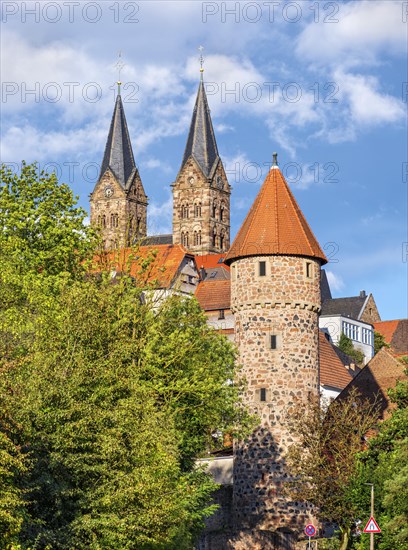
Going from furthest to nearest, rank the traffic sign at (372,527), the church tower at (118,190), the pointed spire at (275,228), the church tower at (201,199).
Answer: the church tower at (201,199) → the church tower at (118,190) → the pointed spire at (275,228) → the traffic sign at (372,527)

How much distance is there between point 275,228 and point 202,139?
9690 cm

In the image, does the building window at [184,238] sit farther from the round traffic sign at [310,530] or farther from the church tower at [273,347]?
the round traffic sign at [310,530]

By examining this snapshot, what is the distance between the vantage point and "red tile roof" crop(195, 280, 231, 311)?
89125mm

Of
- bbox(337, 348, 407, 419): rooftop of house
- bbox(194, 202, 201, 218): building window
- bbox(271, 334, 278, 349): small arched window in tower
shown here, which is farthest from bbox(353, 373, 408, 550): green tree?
bbox(194, 202, 201, 218): building window

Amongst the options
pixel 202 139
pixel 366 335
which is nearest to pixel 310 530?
pixel 366 335

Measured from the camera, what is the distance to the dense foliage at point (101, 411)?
1193 inches

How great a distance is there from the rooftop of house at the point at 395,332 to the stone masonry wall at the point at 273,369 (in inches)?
2507

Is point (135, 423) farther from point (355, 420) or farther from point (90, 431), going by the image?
point (355, 420)

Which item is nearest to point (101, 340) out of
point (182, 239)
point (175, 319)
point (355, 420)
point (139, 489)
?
point (139, 489)

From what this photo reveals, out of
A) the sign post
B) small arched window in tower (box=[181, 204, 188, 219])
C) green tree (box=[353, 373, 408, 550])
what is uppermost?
small arched window in tower (box=[181, 204, 188, 219])

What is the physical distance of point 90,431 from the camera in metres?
31.6

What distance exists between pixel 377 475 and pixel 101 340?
1214 centimetres

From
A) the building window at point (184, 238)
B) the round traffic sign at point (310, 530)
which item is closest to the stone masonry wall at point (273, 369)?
the round traffic sign at point (310, 530)

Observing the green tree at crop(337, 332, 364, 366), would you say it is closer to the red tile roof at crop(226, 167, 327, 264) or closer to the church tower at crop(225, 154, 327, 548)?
the red tile roof at crop(226, 167, 327, 264)
